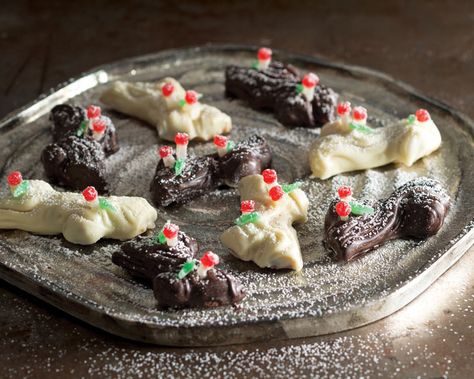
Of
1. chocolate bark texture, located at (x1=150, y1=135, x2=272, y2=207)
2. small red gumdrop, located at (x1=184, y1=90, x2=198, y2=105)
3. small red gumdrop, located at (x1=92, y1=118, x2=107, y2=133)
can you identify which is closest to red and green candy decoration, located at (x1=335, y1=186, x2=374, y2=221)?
chocolate bark texture, located at (x1=150, y1=135, x2=272, y2=207)

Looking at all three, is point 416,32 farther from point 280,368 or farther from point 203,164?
point 280,368

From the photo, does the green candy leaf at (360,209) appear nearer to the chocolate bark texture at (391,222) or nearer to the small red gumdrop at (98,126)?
the chocolate bark texture at (391,222)

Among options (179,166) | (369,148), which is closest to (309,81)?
(369,148)

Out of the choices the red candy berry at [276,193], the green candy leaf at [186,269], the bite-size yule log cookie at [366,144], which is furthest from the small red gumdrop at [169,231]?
the bite-size yule log cookie at [366,144]

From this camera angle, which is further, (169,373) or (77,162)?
(77,162)

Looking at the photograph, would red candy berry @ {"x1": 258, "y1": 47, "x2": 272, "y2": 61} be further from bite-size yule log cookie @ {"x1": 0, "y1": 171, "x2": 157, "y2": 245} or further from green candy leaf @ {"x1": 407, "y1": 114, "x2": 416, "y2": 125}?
bite-size yule log cookie @ {"x1": 0, "y1": 171, "x2": 157, "y2": 245}

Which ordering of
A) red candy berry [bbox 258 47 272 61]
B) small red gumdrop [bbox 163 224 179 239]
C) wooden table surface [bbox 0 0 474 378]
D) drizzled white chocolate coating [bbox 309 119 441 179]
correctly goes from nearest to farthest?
wooden table surface [bbox 0 0 474 378], small red gumdrop [bbox 163 224 179 239], drizzled white chocolate coating [bbox 309 119 441 179], red candy berry [bbox 258 47 272 61]

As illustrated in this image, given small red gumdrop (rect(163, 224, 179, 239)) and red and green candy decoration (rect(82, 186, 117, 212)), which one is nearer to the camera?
small red gumdrop (rect(163, 224, 179, 239))

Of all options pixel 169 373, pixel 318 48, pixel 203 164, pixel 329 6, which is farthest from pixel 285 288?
pixel 329 6
